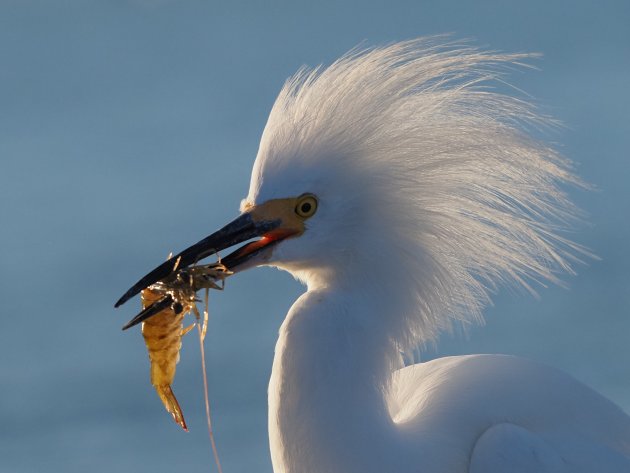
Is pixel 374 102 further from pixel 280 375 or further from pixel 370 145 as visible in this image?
pixel 280 375

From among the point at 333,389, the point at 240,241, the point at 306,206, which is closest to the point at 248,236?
the point at 240,241

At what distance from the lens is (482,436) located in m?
5.36

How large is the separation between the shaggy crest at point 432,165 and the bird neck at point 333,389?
18 centimetres

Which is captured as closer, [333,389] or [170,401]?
[333,389]

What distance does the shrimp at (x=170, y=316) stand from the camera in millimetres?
5383

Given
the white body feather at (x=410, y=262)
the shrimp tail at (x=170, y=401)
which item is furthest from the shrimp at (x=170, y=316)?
the white body feather at (x=410, y=262)

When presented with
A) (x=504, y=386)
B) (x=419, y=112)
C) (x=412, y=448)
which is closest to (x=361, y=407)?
(x=412, y=448)

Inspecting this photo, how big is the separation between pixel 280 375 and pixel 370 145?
958 mm

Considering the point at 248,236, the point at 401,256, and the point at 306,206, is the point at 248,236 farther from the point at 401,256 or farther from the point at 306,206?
the point at 401,256

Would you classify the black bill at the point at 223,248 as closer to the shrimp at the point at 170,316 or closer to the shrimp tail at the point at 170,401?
the shrimp at the point at 170,316

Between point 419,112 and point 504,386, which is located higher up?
point 419,112

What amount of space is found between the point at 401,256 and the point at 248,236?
23.3 inches

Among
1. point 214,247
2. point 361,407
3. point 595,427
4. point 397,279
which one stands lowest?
point 595,427

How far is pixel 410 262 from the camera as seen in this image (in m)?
5.44
